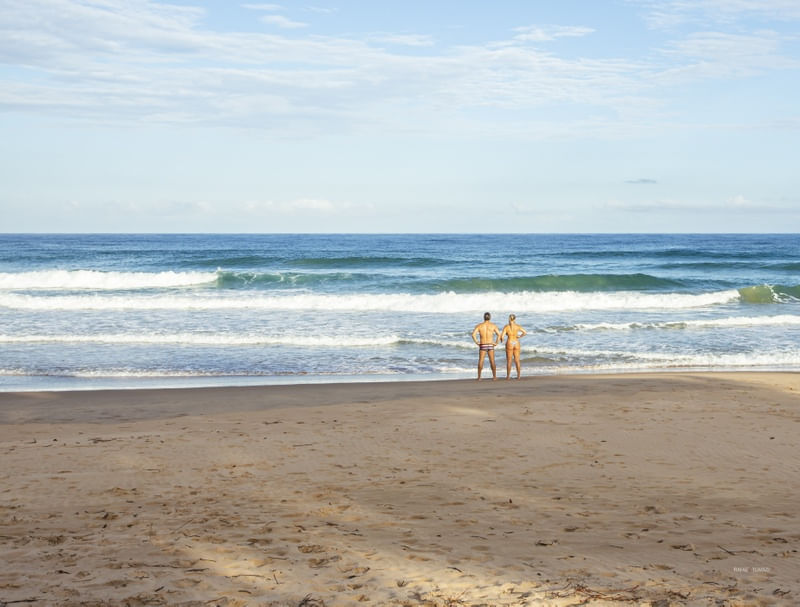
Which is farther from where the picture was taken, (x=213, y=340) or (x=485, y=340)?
(x=213, y=340)

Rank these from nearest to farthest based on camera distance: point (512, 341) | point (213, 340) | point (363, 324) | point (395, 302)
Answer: point (512, 341), point (213, 340), point (363, 324), point (395, 302)

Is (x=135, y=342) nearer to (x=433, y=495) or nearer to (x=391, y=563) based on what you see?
(x=433, y=495)

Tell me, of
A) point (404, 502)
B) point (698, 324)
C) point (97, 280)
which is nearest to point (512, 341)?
point (404, 502)

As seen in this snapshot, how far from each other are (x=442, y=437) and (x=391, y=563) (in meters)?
4.12

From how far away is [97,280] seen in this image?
133 ft

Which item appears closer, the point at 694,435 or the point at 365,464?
the point at 365,464

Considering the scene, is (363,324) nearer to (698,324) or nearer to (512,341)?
(512,341)

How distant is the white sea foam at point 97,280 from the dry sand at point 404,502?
29.2m

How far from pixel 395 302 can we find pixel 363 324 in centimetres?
708

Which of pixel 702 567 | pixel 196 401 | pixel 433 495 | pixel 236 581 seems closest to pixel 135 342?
pixel 196 401

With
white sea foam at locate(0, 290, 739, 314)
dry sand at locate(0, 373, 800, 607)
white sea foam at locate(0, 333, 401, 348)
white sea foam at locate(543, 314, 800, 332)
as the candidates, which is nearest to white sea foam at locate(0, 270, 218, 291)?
white sea foam at locate(0, 290, 739, 314)

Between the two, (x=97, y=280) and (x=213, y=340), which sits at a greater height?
(x=97, y=280)

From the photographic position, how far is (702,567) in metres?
4.93

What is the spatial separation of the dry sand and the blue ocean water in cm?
466
